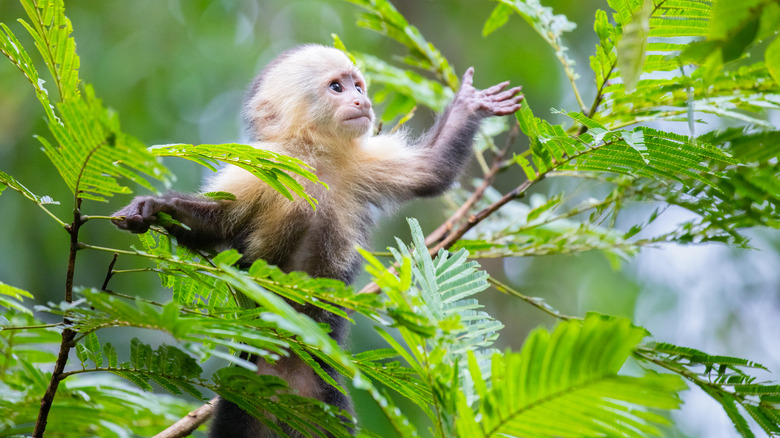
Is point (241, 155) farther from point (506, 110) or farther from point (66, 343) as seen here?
point (506, 110)

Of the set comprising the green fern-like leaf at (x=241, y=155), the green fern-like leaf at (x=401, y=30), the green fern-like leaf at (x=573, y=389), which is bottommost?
the green fern-like leaf at (x=573, y=389)

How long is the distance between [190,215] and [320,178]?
829mm

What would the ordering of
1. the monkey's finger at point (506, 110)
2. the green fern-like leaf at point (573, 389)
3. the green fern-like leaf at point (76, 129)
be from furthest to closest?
the monkey's finger at point (506, 110) < the green fern-like leaf at point (76, 129) < the green fern-like leaf at point (573, 389)

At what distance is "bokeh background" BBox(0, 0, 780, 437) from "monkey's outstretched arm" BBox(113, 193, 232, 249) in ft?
9.46

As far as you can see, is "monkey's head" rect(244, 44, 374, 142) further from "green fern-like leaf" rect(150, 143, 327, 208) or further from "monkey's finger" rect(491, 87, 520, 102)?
"green fern-like leaf" rect(150, 143, 327, 208)

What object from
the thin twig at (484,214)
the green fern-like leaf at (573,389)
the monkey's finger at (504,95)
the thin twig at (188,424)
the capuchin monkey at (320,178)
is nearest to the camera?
the green fern-like leaf at (573,389)

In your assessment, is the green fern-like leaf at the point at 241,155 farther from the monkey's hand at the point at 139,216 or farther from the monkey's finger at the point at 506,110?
the monkey's finger at the point at 506,110

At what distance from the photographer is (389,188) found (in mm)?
3951

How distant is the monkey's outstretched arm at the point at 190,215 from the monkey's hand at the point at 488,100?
155cm

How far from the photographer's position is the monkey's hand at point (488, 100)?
138 inches

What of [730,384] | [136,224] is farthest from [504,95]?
[136,224]

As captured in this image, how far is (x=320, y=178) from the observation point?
146 inches

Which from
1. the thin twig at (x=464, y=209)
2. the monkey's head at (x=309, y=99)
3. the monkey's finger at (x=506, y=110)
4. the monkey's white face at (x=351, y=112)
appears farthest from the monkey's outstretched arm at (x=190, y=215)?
the monkey's finger at (x=506, y=110)

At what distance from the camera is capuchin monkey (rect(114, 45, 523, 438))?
3.31m
